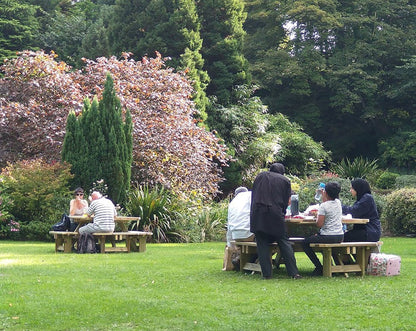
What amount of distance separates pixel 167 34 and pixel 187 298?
21.2 meters

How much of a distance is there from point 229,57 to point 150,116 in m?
8.79

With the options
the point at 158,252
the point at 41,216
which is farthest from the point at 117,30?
the point at 158,252

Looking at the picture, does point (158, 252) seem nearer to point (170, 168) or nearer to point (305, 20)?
point (170, 168)

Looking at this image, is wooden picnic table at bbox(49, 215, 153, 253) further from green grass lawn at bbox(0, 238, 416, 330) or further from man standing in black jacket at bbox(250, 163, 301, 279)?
man standing in black jacket at bbox(250, 163, 301, 279)

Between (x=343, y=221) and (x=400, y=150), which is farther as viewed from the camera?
(x=400, y=150)

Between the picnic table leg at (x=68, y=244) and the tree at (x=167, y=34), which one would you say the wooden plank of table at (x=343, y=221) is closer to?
the picnic table leg at (x=68, y=244)

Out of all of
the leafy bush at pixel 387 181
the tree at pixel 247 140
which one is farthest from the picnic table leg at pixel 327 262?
the leafy bush at pixel 387 181

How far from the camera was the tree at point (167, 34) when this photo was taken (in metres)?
26.8

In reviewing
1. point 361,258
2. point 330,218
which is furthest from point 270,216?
point 361,258

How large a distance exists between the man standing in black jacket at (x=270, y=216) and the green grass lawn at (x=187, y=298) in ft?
0.98

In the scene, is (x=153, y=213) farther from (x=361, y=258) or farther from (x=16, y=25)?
(x=16, y=25)

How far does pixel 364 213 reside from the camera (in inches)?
401

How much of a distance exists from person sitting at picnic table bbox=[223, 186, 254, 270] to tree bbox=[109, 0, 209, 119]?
15813mm

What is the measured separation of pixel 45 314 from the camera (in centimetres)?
670
